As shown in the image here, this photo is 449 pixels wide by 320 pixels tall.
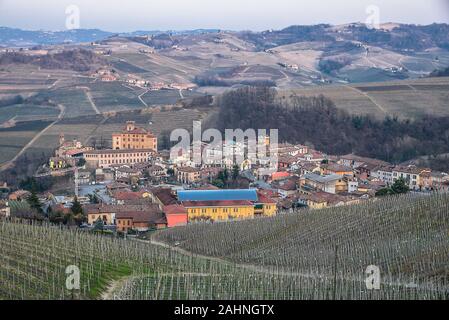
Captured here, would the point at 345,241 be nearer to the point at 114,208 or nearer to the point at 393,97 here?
the point at 114,208

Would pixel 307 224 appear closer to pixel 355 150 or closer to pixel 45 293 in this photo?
pixel 45 293

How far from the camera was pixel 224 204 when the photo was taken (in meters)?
20.0

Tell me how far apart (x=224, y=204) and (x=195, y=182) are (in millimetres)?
4826

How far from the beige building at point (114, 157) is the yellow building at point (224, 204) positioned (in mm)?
7887

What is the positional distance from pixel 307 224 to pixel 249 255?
80.5 inches

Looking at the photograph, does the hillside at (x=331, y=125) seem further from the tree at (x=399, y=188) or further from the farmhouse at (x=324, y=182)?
the tree at (x=399, y=188)

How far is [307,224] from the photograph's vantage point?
15.6 meters

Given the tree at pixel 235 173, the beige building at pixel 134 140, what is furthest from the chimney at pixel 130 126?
the tree at pixel 235 173

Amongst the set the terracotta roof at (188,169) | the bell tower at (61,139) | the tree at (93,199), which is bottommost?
the tree at (93,199)

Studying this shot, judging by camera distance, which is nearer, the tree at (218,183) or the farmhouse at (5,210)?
the farmhouse at (5,210)

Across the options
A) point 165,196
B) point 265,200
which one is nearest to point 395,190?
point 265,200

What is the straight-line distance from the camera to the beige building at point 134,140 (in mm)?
30609

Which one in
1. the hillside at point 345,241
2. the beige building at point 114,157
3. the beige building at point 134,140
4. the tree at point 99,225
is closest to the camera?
the hillside at point 345,241
